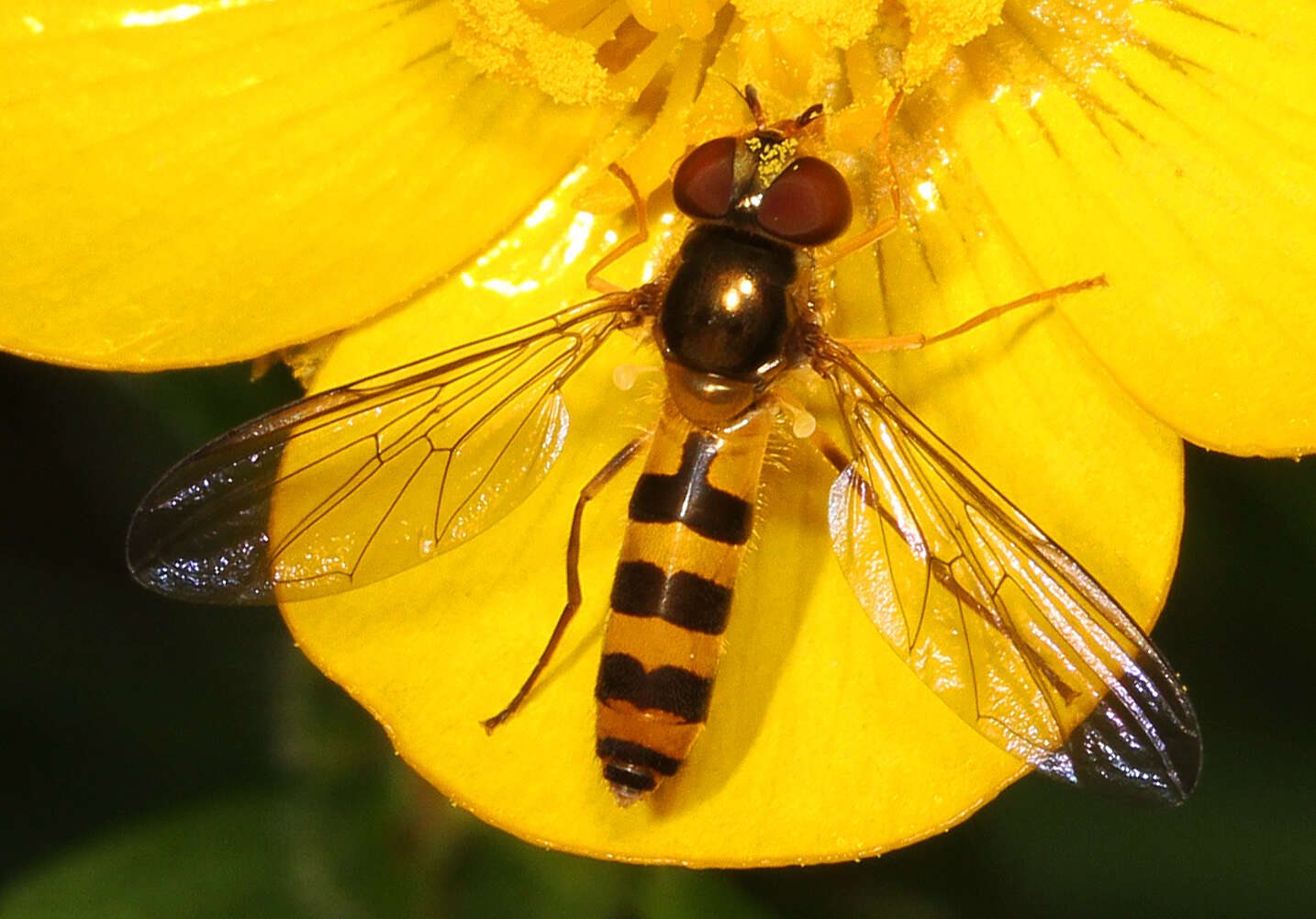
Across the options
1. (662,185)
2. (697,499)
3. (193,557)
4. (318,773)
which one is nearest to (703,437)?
(697,499)

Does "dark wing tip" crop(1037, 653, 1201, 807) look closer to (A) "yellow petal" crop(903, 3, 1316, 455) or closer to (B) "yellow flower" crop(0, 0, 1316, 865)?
(B) "yellow flower" crop(0, 0, 1316, 865)

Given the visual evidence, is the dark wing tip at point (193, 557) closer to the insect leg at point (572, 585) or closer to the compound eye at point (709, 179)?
the insect leg at point (572, 585)

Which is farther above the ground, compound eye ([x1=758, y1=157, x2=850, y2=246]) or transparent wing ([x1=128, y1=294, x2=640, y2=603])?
compound eye ([x1=758, y1=157, x2=850, y2=246])

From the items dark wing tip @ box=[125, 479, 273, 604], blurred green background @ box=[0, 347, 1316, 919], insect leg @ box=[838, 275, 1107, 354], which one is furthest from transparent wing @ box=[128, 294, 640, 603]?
blurred green background @ box=[0, 347, 1316, 919]

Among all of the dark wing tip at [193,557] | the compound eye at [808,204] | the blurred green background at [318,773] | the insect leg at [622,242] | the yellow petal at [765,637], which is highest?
the compound eye at [808,204]

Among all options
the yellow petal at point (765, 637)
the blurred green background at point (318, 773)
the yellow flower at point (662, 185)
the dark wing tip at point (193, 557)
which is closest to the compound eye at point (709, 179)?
the yellow flower at point (662, 185)

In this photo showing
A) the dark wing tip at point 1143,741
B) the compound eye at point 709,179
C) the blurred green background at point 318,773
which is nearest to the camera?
the dark wing tip at point 1143,741

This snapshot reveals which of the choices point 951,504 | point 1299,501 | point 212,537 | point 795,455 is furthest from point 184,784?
point 1299,501
